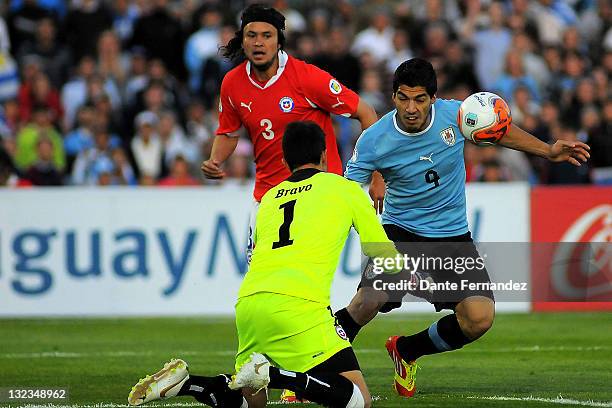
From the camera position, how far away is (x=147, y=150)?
18875mm

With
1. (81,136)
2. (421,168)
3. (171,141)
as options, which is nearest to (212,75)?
(171,141)

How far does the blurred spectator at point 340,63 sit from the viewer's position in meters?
19.4

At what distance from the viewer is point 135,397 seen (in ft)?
24.9

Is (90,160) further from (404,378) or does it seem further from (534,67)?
(404,378)

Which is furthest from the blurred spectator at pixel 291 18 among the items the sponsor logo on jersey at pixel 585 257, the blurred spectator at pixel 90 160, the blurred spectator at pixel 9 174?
the sponsor logo on jersey at pixel 585 257

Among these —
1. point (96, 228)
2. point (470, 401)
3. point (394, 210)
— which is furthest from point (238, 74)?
point (96, 228)

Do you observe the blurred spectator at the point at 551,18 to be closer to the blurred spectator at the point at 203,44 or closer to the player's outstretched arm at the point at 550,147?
the blurred spectator at the point at 203,44

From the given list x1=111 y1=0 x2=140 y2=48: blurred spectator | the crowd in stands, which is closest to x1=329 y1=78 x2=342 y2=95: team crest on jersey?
the crowd in stands

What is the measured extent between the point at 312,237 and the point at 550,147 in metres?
2.22

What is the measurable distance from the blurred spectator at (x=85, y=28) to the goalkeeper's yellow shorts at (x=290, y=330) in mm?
13401

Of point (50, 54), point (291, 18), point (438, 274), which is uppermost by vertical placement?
point (291, 18)

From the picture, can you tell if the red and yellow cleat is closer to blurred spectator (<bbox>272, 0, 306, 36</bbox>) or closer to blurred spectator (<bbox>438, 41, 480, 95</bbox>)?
blurred spectator (<bbox>438, 41, 480, 95</bbox>)

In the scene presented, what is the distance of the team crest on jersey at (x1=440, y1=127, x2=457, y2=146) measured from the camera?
9578 mm

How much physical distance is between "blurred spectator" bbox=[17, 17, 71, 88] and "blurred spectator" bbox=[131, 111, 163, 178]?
7.06 ft
